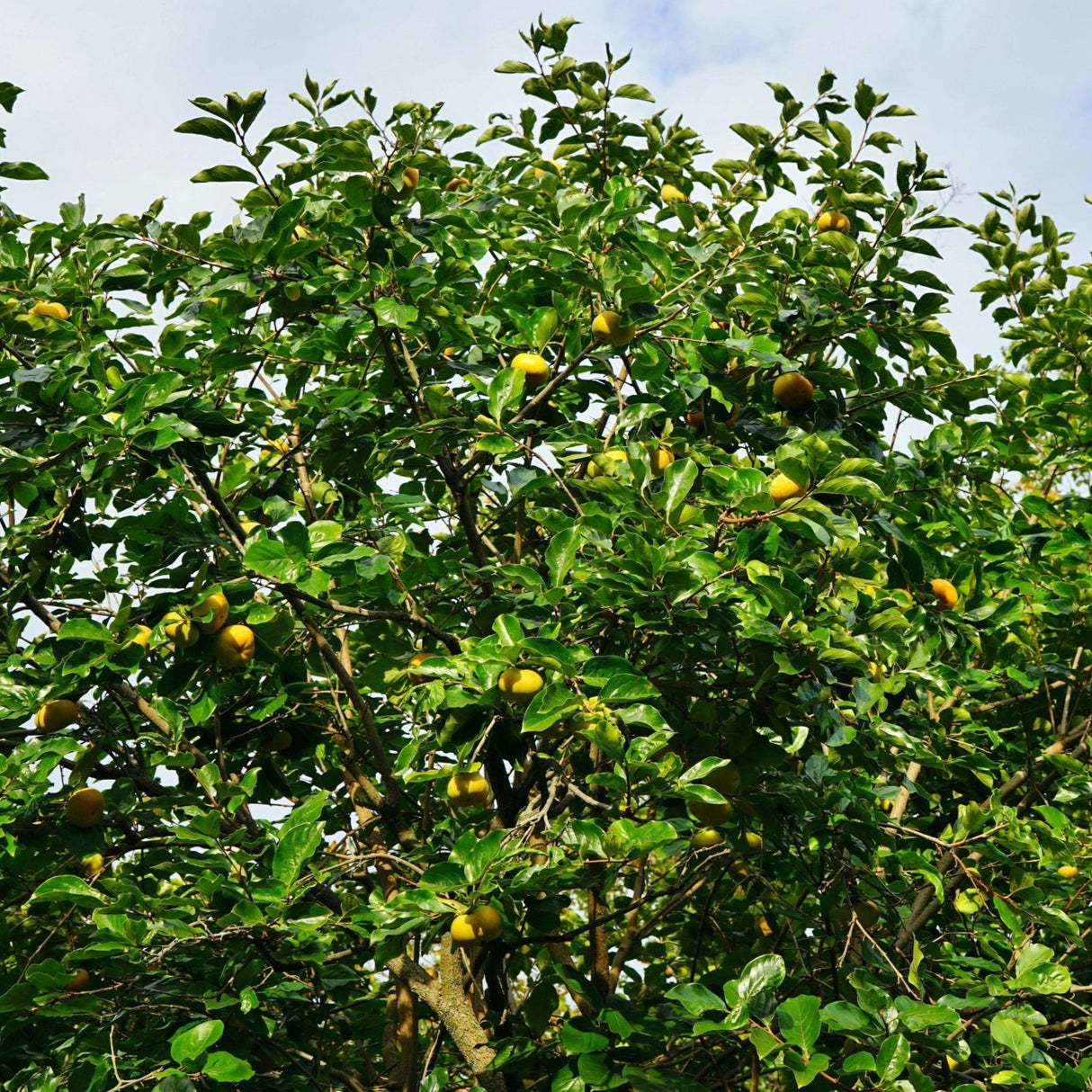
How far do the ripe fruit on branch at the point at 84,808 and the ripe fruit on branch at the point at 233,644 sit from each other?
1.99 ft

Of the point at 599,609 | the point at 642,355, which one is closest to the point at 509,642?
the point at 599,609

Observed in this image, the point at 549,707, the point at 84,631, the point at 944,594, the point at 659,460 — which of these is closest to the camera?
the point at 549,707

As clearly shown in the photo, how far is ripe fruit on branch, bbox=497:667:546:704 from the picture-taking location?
2621mm

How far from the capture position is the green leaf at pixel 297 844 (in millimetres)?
2602

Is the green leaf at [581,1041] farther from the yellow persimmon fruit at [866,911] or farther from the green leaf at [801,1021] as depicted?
the yellow persimmon fruit at [866,911]

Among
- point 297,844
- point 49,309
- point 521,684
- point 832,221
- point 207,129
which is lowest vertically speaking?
point 297,844

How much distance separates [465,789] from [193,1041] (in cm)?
81

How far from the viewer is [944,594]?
11.6 feet

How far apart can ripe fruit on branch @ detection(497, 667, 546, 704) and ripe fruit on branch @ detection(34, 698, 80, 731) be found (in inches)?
49.6

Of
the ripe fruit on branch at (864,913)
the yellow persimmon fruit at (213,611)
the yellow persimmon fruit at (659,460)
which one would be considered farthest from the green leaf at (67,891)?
the ripe fruit on branch at (864,913)

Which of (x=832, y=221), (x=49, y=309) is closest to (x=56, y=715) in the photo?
(x=49, y=309)

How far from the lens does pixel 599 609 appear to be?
3.04 metres

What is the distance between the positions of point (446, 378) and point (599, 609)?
1129 mm

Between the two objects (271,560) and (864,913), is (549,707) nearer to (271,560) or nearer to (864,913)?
(271,560)
